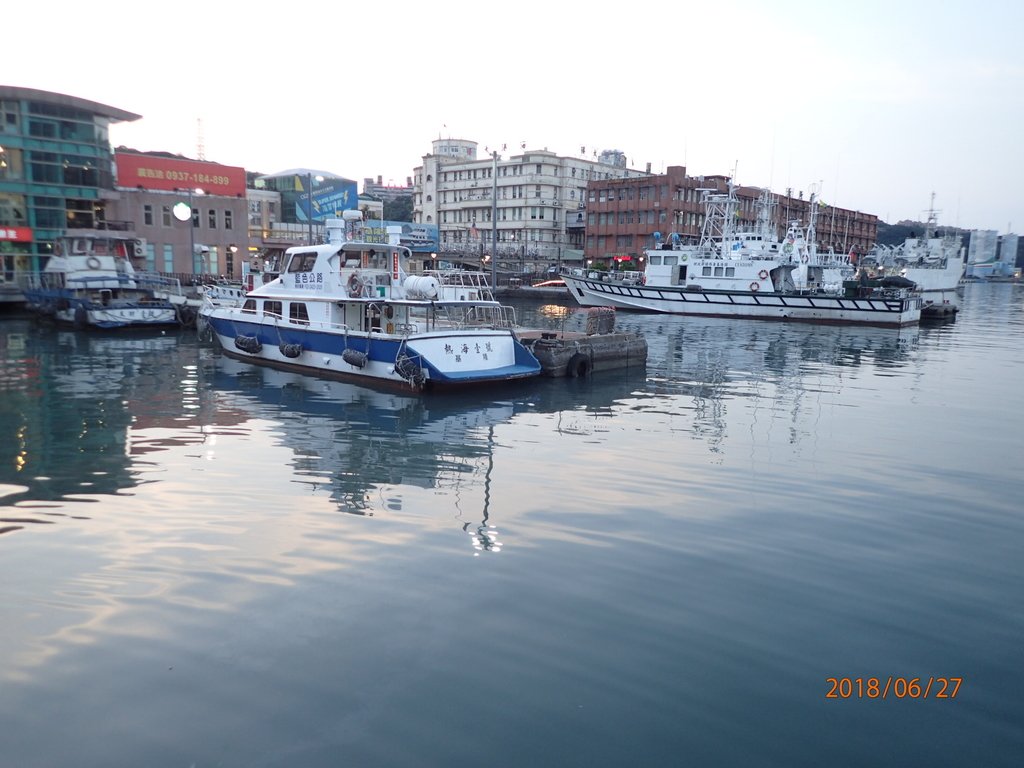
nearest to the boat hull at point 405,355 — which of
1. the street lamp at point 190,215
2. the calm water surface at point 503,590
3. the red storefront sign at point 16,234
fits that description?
the calm water surface at point 503,590

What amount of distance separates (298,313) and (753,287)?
118 feet

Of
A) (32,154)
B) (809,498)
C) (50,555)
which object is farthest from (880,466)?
(32,154)

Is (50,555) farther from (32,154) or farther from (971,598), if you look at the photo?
Result: (32,154)

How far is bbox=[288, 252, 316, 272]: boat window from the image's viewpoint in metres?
23.5

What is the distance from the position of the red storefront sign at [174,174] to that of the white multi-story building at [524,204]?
A: 3057 centimetres

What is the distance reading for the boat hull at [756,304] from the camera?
45531 millimetres

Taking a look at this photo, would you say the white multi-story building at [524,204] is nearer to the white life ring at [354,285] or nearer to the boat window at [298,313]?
the boat window at [298,313]

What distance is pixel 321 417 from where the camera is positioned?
1747 centimetres

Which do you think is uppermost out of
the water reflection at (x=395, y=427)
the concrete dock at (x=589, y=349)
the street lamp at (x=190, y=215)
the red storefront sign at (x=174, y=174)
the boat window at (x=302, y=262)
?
the red storefront sign at (x=174, y=174)

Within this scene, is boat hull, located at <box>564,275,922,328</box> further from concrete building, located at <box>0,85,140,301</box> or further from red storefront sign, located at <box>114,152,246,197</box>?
concrete building, located at <box>0,85,140,301</box>

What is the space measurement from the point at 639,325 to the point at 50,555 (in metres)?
39.4
